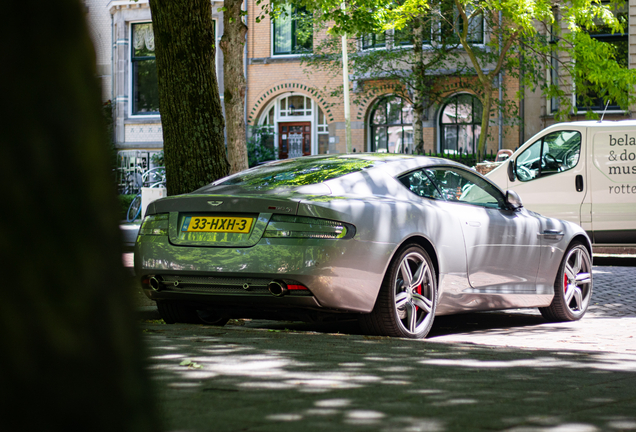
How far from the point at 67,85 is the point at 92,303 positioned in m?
0.30

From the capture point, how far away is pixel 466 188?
22.1 ft

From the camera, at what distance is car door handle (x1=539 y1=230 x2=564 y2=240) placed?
23.9 feet

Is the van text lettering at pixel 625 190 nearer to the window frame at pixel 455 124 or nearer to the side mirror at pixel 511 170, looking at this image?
the side mirror at pixel 511 170

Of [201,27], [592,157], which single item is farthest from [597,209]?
[201,27]

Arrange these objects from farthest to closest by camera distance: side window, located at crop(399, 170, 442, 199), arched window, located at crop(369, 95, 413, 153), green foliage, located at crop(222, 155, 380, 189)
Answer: arched window, located at crop(369, 95, 413, 153) < side window, located at crop(399, 170, 442, 199) < green foliage, located at crop(222, 155, 380, 189)

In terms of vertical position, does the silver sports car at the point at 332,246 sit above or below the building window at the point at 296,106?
below

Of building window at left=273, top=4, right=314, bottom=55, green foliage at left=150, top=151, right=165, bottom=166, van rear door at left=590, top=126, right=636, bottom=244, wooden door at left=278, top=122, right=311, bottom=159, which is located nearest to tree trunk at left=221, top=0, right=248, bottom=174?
van rear door at left=590, top=126, right=636, bottom=244

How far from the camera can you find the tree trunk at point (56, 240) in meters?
1.04

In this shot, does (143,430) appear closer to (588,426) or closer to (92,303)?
(92,303)

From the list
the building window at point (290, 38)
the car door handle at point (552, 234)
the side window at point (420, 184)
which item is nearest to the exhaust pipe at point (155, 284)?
the side window at point (420, 184)

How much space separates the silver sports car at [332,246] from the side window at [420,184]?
1 cm

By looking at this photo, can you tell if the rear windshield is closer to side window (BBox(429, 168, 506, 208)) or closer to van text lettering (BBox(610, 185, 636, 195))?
side window (BBox(429, 168, 506, 208))

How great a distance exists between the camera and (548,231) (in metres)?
7.34

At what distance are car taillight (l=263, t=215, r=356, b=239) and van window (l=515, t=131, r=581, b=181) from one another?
341 inches
